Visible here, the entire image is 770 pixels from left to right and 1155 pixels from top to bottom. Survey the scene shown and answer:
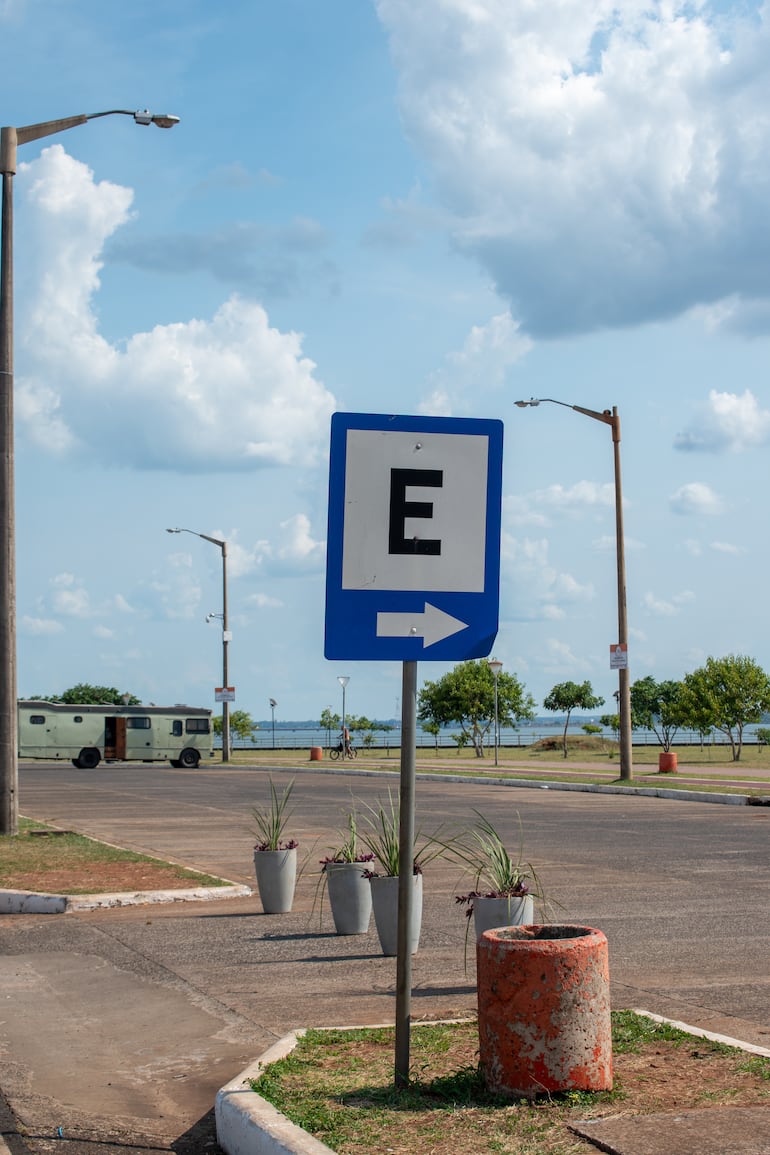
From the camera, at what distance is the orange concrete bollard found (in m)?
5.41

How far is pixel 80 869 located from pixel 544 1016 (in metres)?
9.89

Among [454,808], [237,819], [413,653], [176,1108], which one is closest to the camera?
[413,653]

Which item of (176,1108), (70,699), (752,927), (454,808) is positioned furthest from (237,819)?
(70,699)

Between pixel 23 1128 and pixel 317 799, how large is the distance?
22.6m

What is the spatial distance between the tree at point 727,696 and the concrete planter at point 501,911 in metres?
50.1

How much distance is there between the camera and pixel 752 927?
35.5 ft

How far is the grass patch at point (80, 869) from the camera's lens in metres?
13.2

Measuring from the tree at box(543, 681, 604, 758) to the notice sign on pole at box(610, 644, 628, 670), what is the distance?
→ 52.2 metres

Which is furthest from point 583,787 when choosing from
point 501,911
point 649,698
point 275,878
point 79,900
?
point 649,698

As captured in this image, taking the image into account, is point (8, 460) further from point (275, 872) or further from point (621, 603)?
point (621, 603)

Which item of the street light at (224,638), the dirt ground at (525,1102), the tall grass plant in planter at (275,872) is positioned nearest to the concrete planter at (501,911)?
the dirt ground at (525,1102)

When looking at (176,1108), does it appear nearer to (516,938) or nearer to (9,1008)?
(516,938)

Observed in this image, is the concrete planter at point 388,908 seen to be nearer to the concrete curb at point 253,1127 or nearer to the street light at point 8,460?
the concrete curb at point 253,1127

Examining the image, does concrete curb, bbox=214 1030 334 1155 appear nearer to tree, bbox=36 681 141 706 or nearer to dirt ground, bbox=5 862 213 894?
dirt ground, bbox=5 862 213 894
